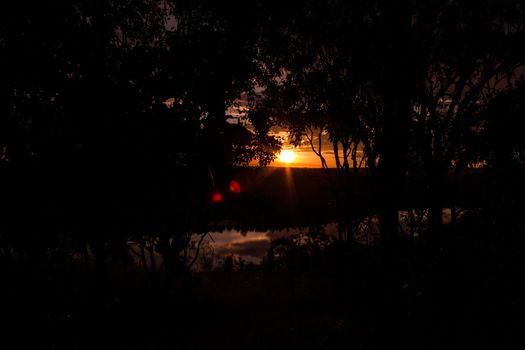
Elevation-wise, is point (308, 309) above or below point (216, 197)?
below

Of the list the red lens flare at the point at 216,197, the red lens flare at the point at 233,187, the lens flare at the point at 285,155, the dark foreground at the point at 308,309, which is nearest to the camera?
the dark foreground at the point at 308,309

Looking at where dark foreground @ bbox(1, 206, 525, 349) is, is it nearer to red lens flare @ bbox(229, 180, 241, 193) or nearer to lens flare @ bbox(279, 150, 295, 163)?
red lens flare @ bbox(229, 180, 241, 193)

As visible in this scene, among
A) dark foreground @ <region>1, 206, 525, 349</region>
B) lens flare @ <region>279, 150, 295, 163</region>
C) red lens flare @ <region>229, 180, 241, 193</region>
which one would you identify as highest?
lens flare @ <region>279, 150, 295, 163</region>

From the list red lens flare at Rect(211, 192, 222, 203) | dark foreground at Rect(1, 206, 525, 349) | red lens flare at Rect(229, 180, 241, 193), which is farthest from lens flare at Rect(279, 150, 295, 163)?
dark foreground at Rect(1, 206, 525, 349)

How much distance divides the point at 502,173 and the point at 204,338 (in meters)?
11.2

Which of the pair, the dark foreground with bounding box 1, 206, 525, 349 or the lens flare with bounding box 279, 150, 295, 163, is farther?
the lens flare with bounding box 279, 150, 295, 163

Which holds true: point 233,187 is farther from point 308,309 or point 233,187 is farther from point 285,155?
point 308,309

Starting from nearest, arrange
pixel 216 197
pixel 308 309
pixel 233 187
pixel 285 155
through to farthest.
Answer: pixel 216 197
pixel 233 187
pixel 308 309
pixel 285 155

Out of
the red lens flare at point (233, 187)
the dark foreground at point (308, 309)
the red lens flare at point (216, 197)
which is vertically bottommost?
the dark foreground at point (308, 309)

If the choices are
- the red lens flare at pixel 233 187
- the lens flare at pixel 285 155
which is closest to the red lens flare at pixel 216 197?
the red lens flare at pixel 233 187

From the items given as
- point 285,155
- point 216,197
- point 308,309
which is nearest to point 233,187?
point 216,197

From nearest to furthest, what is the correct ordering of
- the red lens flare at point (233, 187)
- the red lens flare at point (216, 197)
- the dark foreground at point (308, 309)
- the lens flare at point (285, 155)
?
the dark foreground at point (308, 309) → the red lens flare at point (216, 197) → the red lens flare at point (233, 187) → the lens flare at point (285, 155)

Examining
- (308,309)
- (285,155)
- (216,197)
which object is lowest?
(308,309)

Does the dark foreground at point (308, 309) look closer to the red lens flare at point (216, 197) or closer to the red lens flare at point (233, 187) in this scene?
the red lens flare at point (216, 197)
